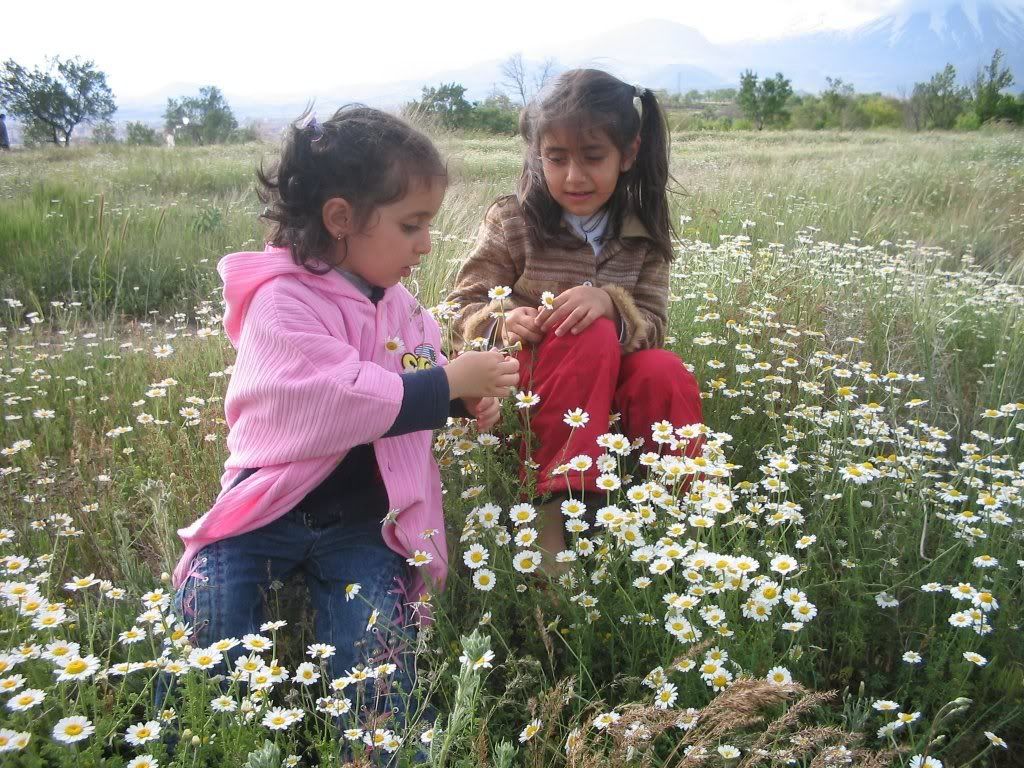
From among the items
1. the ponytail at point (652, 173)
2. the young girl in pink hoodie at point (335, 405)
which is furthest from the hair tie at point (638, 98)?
the young girl in pink hoodie at point (335, 405)

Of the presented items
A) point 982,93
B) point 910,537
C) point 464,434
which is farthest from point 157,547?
point 982,93

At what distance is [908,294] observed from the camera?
155 inches

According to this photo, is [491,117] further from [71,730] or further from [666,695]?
[71,730]

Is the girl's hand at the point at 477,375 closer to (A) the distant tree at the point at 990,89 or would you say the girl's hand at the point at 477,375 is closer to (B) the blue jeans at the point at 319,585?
(B) the blue jeans at the point at 319,585

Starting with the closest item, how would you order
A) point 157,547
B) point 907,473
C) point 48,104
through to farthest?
point 907,473 → point 157,547 → point 48,104

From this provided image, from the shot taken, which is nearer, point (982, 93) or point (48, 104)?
point (982, 93)

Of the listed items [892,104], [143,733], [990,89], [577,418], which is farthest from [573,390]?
[892,104]

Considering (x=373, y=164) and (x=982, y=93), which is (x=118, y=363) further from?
(x=982, y=93)

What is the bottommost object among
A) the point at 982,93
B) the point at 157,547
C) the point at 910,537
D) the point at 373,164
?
the point at 157,547

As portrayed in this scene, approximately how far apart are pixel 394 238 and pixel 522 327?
0.55 m

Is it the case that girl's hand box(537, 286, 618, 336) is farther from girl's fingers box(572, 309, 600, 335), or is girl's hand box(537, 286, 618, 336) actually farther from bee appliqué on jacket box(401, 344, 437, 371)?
bee appliqué on jacket box(401, 344, 437, 371)

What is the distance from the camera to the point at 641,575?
198 cm

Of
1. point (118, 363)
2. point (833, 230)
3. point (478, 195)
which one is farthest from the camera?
point (478, 195)

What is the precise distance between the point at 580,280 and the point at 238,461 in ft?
4.51
